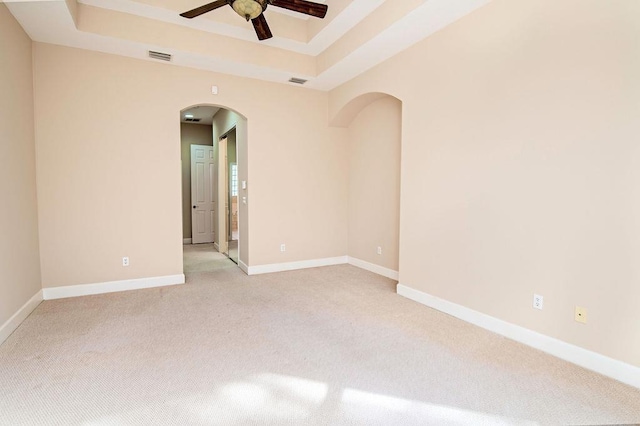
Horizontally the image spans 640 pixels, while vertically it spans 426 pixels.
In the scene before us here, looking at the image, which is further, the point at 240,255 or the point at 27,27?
the point at 240,255

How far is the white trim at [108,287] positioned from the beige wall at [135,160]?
7cm

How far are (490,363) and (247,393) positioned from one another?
1.71 metres

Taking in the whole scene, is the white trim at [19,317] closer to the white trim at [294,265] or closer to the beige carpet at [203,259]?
the beige carpet at [203,259]

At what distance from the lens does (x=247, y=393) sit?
196 centimetres

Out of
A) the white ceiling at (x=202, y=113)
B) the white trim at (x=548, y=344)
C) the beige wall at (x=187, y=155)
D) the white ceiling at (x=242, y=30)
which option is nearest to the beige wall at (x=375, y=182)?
the white ceiling at (x=242, y=30)

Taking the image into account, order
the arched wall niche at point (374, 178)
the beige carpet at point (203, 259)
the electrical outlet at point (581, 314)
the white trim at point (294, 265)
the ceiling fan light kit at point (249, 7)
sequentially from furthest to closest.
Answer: the beige carpet at point (203, 259) < the white trim at point (294, 265) < the arched wall niche at point (374, 178) < the ceiling fan light kit at point (249, 7) < the electrical outlet at point (581, 314)

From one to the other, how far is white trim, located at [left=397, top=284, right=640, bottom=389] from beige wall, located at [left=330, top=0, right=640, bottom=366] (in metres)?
0.05

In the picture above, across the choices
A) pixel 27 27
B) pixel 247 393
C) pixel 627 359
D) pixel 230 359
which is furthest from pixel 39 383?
pixel 627 359

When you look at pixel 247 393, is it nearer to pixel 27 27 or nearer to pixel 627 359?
pixel 627 359

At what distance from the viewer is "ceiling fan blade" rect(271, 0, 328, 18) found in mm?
2725

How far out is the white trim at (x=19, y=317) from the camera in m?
2.62

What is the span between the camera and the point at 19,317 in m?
2.92

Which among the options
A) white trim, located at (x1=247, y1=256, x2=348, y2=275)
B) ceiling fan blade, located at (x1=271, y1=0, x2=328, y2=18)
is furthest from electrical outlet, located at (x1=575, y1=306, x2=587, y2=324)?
white trim, located at (x1=247, y1=256, x2=348, y2=275)

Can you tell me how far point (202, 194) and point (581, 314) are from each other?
717cm
